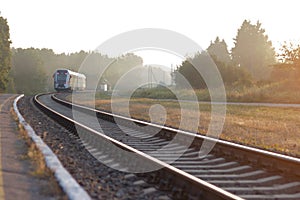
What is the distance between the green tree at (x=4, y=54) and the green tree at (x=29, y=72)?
93.6 ft

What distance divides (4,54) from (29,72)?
3500 centimetres

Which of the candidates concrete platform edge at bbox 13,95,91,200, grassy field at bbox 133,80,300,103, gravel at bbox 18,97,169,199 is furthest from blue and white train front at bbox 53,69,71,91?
concrete platform edge at bbox 13,95,91,200

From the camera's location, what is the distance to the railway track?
5.96 m

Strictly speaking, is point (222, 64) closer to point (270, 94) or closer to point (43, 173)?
point (270, 94)

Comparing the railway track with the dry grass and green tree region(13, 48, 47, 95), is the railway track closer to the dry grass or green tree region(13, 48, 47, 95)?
the dry grass

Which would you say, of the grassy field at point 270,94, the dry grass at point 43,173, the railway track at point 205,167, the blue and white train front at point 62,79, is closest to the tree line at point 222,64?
the grassy field at point 270,94

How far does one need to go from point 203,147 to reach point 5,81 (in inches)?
2505

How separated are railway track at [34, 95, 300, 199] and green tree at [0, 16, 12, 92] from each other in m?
59.2

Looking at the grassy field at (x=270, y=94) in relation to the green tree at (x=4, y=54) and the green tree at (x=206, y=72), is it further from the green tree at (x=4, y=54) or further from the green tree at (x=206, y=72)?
the green tree at (x=4, y=54)

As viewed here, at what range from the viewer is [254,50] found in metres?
85.6

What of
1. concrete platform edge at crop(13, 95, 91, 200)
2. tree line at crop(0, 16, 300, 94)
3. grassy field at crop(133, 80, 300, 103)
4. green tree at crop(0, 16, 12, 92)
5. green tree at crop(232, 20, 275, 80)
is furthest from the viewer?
green tree at crop(232, 20, 275, 80)

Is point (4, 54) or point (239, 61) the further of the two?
point (239, 61)

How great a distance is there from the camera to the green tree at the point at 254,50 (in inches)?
3281

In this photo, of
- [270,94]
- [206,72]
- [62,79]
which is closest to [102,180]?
[270,94]
